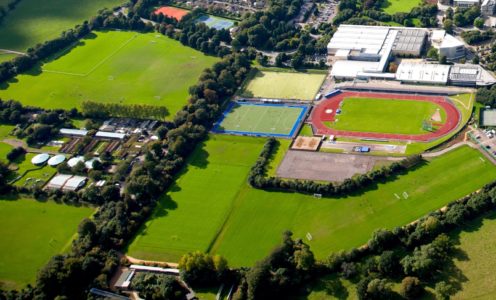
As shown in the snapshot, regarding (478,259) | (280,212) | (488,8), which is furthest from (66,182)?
(488,8)

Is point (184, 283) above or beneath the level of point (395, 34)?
beneath

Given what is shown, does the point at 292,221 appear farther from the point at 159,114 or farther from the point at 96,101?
the point at 96,101

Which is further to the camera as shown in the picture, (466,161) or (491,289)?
(466,161)

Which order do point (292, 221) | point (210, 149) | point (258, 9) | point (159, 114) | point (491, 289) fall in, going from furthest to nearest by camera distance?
1. point (258, 9)
2. point (159, 114)
3. point (210, 149)
4. point (292, 221)
5. point (491, 289)

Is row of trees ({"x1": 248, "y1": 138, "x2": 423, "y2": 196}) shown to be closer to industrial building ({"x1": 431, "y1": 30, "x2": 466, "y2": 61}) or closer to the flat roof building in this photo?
the flat roof building

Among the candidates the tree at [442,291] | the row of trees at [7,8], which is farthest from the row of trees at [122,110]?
the row of trees at [7,8]

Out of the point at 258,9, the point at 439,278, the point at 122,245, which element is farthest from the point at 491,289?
→ the point at 258,9

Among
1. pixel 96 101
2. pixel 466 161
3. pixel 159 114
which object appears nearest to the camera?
pixel 466 161
